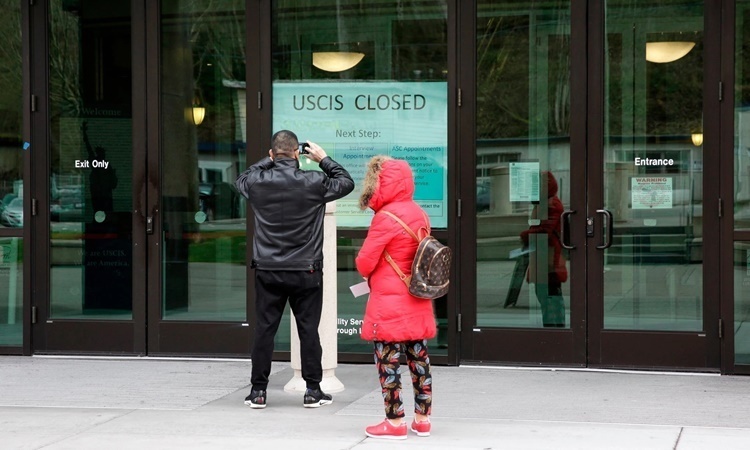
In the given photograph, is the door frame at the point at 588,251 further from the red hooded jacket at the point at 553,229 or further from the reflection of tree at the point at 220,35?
the reflection of tree at the point at 220,35

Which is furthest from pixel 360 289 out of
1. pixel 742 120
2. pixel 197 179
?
pixel 742 120

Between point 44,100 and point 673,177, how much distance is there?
5.34m

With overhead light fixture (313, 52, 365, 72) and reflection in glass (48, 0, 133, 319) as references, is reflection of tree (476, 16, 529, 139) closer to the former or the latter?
overhead light fixture (313, 52, 365, 72)

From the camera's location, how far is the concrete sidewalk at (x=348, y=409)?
7.21 m

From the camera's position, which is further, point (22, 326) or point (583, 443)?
point (22, 326)

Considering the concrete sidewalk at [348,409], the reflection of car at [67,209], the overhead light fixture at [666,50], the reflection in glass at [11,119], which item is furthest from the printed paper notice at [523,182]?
the reflection in glass at [11,119]

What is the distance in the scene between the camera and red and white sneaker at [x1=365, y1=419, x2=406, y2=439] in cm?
725

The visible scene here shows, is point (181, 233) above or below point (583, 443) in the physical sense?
above

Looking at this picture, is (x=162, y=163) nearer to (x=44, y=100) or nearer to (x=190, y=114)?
(x=190, y=114)

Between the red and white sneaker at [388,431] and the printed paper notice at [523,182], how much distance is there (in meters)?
3.18

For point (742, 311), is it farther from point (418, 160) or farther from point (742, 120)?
point (418, 160)

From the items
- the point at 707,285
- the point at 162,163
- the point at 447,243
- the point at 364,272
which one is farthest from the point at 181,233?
the point at 707,285

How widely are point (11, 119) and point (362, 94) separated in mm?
3121

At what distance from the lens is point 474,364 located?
999 cm
